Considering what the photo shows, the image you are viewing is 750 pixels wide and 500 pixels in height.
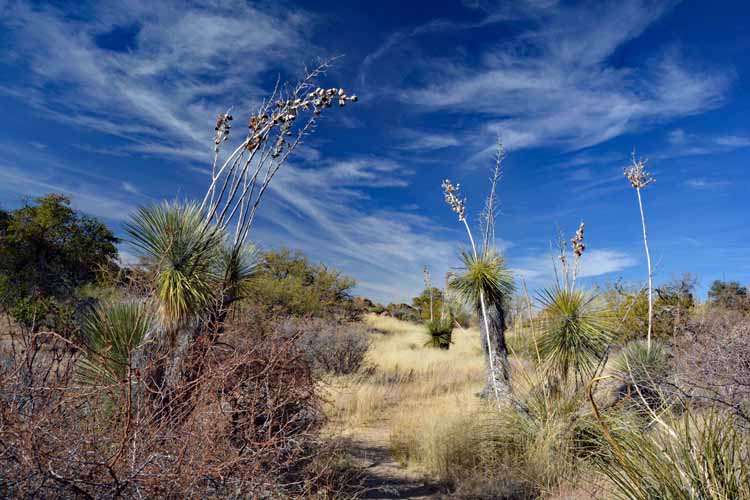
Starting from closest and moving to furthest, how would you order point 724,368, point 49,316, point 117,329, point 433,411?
point 117,329 → point 724,368 → point 433,411 → point 49,316

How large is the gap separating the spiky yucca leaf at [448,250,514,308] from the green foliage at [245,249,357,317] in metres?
11.0

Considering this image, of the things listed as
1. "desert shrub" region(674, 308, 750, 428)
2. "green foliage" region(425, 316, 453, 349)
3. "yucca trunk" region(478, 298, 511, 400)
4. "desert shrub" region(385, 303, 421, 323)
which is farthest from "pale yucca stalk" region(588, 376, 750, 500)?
"desert shrub" region(385, 303, 421, 323)

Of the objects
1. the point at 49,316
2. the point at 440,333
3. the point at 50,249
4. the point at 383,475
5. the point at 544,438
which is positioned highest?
the point at 50,249

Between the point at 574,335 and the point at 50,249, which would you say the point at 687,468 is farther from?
the point at 50,249

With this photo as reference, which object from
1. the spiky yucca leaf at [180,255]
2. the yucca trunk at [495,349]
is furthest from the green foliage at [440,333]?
the spiky yucca leaf at [180,255]

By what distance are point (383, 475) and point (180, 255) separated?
13.4 ft

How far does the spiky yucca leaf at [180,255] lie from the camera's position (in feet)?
17.8

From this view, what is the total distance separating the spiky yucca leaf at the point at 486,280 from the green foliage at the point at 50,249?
42.1 ft

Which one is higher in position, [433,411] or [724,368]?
[724,368]

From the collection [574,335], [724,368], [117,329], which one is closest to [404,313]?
[574,335]

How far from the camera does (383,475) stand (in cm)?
671

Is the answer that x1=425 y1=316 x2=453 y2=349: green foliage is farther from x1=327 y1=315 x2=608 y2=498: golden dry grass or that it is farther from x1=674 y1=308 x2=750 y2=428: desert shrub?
x1=674 y1=308 x2=750 y2=428: desert shrub

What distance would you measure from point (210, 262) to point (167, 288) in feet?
2.45

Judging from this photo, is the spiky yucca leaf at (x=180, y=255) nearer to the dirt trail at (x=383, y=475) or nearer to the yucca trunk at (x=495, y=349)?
the dirt trail at (x=383, y=475)
